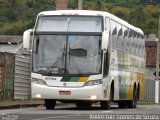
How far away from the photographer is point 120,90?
26.4 metres

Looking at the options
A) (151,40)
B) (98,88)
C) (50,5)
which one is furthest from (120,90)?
(50,5)

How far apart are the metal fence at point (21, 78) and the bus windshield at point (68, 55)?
12179 mm

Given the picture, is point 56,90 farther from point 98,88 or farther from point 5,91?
point 5,91

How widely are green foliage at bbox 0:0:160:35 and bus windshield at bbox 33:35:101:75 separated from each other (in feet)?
151

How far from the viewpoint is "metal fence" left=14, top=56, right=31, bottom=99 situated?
35.0 m

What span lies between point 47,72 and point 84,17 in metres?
2.63

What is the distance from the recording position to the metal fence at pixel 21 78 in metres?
35.0

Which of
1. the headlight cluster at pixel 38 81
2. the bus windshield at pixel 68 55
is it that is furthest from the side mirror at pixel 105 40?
the headlight cluster at pixel 38 81

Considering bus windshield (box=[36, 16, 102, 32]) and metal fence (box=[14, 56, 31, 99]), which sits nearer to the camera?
bus windshield (box=[36, 16, 102, 32])

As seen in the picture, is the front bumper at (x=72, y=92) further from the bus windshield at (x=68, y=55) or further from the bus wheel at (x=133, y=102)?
the bus wheel at (x=133, y=102)

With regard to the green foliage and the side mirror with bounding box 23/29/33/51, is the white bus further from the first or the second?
the green foliage

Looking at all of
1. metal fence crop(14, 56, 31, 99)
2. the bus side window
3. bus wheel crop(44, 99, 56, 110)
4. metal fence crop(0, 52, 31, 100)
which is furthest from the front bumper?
metal fence crop(14, 56, 31, 99)

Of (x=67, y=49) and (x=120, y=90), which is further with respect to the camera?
(x=120, y=90)

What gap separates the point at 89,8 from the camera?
250 feet
